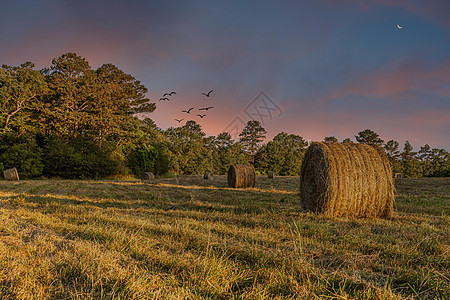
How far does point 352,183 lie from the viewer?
5.88 meters

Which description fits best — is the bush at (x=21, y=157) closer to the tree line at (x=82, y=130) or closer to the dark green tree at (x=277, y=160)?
the tree line at (x=82, y=130)

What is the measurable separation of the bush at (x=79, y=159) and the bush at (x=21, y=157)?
1082 mm

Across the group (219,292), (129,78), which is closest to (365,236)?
(219,292)

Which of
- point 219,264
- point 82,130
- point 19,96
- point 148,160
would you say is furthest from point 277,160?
point 219,264

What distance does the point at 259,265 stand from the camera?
2.45 meters

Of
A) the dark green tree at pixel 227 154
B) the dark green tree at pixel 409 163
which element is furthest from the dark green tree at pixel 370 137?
the dark green tree at pixel 227 154

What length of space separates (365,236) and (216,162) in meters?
48.7

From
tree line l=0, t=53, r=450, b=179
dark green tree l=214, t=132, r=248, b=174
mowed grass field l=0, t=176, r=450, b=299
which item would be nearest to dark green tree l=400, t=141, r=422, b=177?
tree line l=0, t=53, r=450, b=179

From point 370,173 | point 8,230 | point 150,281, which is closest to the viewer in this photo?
point 150,281

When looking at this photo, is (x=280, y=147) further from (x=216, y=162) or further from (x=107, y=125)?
(x=107, y=125)

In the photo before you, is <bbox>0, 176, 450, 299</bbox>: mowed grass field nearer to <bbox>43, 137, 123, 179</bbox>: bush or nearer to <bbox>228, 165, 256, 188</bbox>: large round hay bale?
<bbox>228, 165, 256, 188</bbox>: large round hay bale

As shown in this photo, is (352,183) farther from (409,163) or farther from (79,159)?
(409,163)

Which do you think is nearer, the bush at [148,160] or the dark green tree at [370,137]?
the bush at [148,160]

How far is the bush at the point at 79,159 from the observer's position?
83.6ft
